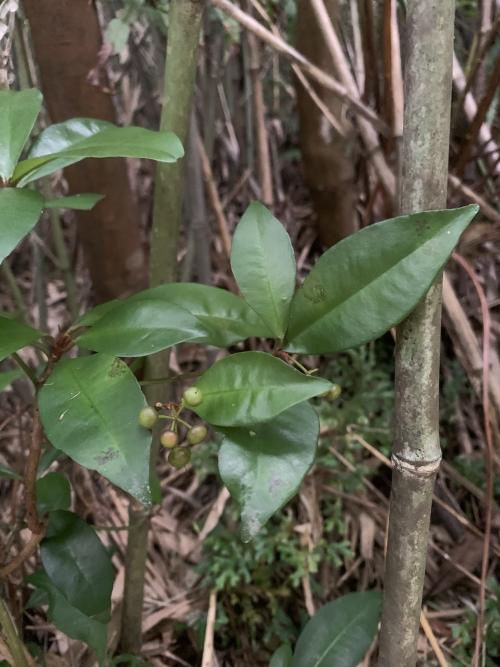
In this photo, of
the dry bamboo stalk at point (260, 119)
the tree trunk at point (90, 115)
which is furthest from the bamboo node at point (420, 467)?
the dry bamboo stalk at point (260, 119)

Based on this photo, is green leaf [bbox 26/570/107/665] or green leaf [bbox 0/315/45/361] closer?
green leaf [bbox 0/315/45/361]

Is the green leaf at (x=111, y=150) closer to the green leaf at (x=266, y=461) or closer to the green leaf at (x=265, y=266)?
the green leaf at (x=265, y=266)

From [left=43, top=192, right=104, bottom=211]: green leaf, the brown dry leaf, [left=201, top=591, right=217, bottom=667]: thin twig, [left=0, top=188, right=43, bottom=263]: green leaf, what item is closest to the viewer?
[left=0, top=188, right=43, bottom=263]: green leaf

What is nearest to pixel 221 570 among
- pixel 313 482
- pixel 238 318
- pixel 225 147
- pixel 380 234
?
pixel 313 482

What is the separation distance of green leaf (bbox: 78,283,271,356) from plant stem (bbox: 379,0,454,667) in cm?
14

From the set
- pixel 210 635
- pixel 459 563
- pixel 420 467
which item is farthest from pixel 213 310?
pixel 459 563

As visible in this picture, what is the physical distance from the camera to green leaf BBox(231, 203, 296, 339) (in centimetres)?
55

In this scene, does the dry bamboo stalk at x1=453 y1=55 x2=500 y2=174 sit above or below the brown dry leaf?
above

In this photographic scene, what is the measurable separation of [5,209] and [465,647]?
89 centimetres

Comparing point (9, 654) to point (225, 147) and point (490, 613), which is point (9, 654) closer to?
point (490, 613)

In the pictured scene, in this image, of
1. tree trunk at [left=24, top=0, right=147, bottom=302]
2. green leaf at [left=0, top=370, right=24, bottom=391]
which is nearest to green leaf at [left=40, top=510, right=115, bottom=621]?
green leaf at [left=0, top=370, right=24, bottom=391]

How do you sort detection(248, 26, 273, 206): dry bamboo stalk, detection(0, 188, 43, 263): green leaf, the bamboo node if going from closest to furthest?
detection(0, 188, 43, 263): green leaf
the bamboo node
detection(248, 26, 273, 206): dry bamboo stalk

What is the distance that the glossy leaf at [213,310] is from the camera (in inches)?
22.7

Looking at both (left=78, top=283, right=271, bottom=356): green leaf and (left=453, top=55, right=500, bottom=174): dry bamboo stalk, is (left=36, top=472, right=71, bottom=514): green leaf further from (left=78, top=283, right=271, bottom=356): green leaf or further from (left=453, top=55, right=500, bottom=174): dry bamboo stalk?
(left=453, top=55, right=500, bottom=174): dry bamboo stalk
